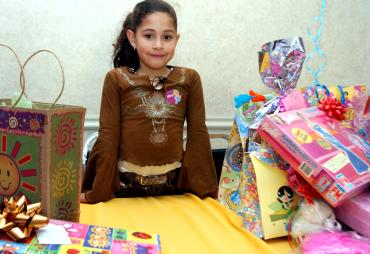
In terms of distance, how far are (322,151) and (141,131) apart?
489 millimetres

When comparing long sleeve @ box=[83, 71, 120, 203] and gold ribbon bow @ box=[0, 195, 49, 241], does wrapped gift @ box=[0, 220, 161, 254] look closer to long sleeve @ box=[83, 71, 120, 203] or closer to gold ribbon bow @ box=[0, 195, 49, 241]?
gold ribbon bow @ box=[0, 195, 49, 241]

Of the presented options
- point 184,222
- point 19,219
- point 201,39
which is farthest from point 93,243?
point 201,39

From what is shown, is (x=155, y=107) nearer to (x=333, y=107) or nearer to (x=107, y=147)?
(x=107, y=147)

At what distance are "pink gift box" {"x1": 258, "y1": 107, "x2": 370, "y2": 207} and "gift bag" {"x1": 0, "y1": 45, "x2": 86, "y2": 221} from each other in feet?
1.29

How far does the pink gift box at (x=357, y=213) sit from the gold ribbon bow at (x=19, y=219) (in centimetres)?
54

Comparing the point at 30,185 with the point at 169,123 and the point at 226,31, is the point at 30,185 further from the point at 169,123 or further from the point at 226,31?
the point at 226,31

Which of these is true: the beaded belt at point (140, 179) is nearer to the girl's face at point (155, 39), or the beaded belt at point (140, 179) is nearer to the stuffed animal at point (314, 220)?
the girl's face at point (155, 39)

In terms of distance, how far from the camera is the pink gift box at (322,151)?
686mm

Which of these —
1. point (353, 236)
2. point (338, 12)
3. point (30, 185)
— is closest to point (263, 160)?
point (353, 236)

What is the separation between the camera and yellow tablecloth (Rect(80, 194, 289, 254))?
29.5 inches

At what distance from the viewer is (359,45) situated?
1520mm

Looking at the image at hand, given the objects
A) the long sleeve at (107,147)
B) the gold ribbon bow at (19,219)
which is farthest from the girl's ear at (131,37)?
the gold ribbon bow at (19,219)

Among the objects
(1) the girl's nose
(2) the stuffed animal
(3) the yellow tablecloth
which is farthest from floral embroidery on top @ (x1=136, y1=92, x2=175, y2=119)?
(2) the stuffed animal

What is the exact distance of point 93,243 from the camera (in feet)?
1.94
